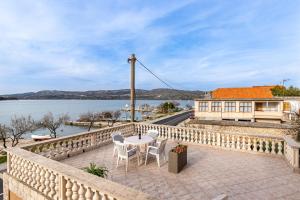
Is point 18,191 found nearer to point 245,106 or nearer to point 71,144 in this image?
point 71,144

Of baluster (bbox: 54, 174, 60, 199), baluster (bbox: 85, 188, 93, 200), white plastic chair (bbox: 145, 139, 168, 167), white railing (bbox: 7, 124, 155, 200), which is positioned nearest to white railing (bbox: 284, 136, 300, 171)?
white plastic chair (bbox: 145, 139, 168, 167)

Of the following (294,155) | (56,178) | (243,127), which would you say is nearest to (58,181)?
(56,178)

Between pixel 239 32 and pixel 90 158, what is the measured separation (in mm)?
14612

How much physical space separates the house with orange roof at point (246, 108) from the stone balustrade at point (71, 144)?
19770 millimetres

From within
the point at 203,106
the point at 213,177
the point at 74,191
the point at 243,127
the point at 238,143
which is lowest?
the point at 243,127

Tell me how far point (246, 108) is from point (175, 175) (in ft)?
77.2

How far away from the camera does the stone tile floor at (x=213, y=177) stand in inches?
163

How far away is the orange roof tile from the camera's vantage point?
26.9 metres

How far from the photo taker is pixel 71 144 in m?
7.00

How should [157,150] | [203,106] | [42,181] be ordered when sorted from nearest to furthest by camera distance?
[42,181] < [157,150] < [203,106]

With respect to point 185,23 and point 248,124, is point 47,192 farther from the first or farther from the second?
point 248,124

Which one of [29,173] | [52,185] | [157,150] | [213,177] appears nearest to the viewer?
[52,185]

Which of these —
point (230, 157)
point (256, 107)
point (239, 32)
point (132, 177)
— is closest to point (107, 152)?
point (132, 177)

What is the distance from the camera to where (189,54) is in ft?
83.8
